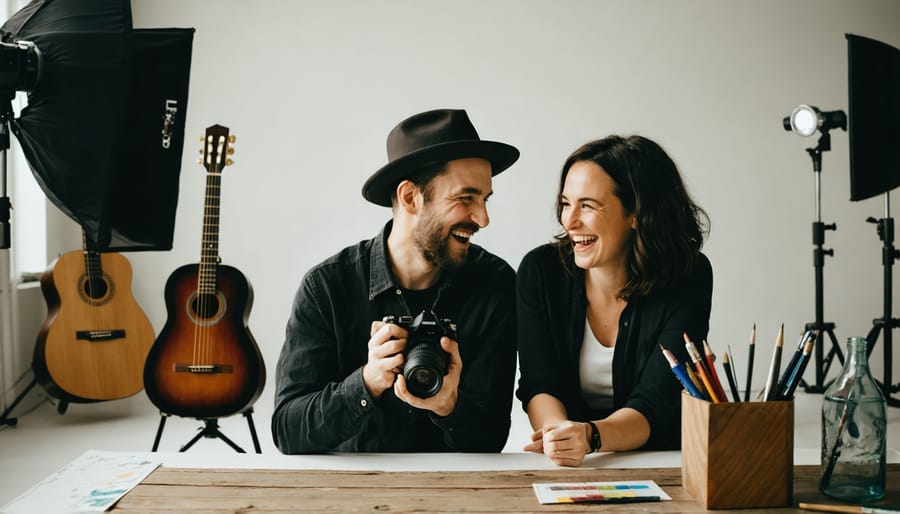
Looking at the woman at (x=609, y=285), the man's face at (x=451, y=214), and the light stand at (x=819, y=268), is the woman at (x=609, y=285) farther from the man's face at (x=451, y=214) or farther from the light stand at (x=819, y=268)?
the light stand at (x=819, y=268)

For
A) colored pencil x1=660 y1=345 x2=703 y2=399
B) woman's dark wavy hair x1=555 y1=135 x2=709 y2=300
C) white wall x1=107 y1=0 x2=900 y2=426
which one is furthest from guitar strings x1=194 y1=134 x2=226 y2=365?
colored pencil x1=660 y1=345 x2=703 y2=399

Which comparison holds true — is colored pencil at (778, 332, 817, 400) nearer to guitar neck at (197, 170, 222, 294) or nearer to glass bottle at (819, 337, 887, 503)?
glass bottle at (819, 337, 887, 503)

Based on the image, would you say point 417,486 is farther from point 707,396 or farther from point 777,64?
point 777,64

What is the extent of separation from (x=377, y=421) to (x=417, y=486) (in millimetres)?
578

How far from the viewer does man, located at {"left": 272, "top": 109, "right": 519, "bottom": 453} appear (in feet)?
5.05

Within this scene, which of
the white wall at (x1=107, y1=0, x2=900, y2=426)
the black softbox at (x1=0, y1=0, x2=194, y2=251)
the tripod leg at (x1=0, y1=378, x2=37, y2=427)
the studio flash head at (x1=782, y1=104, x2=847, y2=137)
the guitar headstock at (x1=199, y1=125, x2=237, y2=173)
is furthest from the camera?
the white wall at (x1=107, y1=0, x2=900, y2=426)

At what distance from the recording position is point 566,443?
1.17 m

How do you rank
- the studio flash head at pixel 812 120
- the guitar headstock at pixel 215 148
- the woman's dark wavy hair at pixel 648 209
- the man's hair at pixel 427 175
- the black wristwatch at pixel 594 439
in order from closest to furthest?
the black wristwatch at pixel 594 439 < the man's hair at pixel 427 175 < the woman's dark wavy hair at pixel 648 209 < the guitar headstock at pixel 215 148 < the studio flash head at pixel 812 120

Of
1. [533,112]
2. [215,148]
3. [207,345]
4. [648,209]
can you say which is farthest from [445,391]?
[533,112]

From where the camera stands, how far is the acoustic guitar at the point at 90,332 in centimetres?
328

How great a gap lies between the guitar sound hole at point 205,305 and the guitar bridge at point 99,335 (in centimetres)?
76

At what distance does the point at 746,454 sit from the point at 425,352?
50 cm

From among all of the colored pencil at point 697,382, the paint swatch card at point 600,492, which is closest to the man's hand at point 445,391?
the paint swatch card at point 600,492

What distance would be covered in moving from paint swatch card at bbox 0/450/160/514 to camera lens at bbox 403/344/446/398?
1.37ft
